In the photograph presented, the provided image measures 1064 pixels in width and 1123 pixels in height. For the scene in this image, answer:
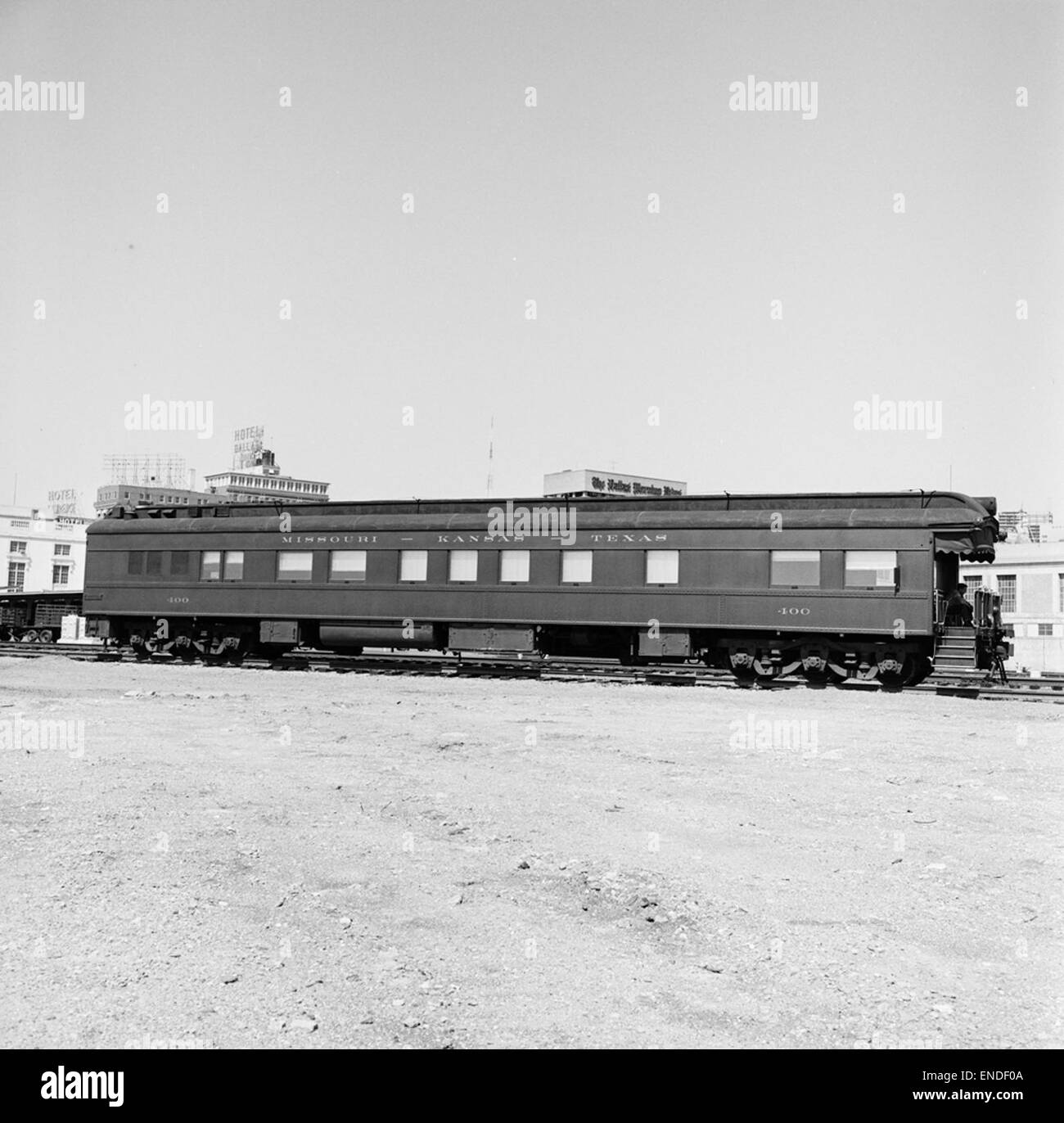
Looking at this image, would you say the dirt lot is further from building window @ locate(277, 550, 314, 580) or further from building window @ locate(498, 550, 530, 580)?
building window @ locate(277, 550, 314, 580)

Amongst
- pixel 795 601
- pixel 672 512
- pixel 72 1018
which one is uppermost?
pixel 672 512

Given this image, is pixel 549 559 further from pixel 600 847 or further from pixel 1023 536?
pixel 1023 536

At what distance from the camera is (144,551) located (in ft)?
83.6

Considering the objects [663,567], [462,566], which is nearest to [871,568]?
[663,567]

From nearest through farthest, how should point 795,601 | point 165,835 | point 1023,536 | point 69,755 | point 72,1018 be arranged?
point 72,1018
point 165,835
point 69,755
point 795,601
point 1023,536

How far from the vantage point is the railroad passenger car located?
1927 cm

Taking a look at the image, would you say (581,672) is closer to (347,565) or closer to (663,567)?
(663,567)

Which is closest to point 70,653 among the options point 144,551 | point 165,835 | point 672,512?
point 144,551

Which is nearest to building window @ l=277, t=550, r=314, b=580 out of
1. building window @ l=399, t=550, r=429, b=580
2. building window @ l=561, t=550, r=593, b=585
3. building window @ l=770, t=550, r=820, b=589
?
building window @ l=399, t=550, r=429, b=580

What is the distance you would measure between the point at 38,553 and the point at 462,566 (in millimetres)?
60567

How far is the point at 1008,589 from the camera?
56.4 metres

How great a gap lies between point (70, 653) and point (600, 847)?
23.8 metres

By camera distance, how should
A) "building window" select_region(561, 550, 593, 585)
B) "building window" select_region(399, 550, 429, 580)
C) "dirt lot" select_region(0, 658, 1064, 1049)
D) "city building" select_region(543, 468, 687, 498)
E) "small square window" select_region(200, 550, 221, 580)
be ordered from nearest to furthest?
"dirt lot" select_region(0, 658, 1064, 1049)
"building window" select_region(561, 550, 593, 585)
"building window" select_region(399, 550, 429, 580)
"small square window" select_region(200, 550, 221, 580)
"city building" select_region(543, 468, 687, 498)

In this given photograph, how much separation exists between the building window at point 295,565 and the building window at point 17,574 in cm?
5518
